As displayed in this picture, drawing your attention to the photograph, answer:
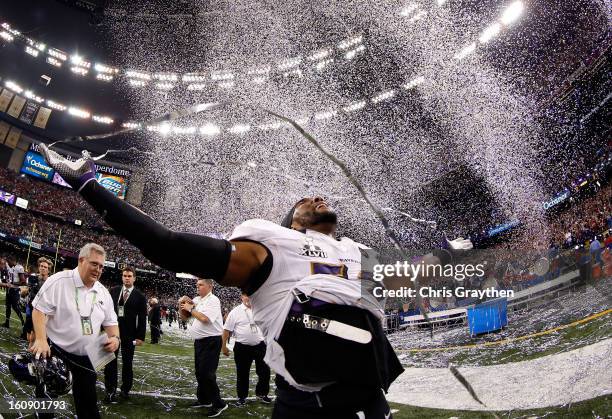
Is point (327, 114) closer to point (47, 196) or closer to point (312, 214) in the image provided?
point (47, 196)

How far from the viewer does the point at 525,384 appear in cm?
621

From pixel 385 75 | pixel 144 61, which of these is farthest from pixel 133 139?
pixel 385 75

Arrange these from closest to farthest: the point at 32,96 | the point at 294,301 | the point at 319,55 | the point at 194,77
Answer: the point at 294,301 → the point at 319,55 → the point at 32,96 → the point at 194,77

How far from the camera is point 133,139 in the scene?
148ft

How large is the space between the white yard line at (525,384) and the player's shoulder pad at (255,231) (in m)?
5.24

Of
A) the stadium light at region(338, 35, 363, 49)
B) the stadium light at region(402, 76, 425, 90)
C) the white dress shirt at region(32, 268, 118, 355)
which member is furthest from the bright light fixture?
the white dress shirt at region(32, 268, 118, 355)

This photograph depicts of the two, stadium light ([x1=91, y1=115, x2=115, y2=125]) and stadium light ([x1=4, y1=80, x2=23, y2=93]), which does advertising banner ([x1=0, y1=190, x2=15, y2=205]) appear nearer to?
stadium light ([x1=4, y1=80, x2=23, y2=93])

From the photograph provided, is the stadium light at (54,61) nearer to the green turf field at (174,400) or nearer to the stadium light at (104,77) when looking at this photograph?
the stadium light at (104,77)

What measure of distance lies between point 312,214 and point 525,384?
228 inches

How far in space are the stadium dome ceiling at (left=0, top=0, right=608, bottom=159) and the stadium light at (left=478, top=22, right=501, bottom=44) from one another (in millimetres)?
451

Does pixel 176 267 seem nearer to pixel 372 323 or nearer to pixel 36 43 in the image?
pixel 372 323

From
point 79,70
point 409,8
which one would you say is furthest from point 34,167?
point 409,8

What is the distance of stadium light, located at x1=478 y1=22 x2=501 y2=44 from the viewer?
86.5ft

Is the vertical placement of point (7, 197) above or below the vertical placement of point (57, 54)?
below
